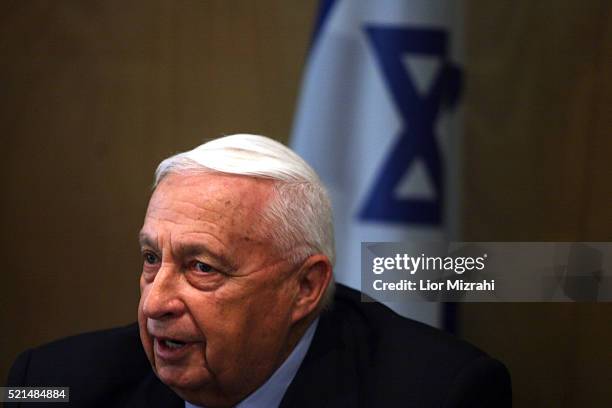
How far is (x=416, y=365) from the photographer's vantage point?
1.66 m

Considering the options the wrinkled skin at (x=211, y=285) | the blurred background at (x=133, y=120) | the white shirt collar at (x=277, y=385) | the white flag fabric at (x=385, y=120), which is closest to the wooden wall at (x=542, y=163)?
the blurred background at (x=133, y=120)

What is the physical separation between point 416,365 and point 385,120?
0.90 meters

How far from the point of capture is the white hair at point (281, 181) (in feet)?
5.20

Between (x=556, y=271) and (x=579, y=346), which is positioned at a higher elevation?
(x=556, y=271)

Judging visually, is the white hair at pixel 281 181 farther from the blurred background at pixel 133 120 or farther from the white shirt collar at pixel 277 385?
the blurred background at pixel 133 120

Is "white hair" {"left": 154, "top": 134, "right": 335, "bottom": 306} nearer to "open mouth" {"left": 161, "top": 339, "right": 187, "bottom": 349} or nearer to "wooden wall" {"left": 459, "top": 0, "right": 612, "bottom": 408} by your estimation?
"open mouth" {"left": 161, "top": 339, "right": 187, "bottom": 349}

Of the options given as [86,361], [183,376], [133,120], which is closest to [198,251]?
[183,376]

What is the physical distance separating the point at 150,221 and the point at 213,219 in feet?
0.52

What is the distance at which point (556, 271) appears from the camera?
2.12 meters

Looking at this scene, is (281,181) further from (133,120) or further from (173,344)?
(133,120)

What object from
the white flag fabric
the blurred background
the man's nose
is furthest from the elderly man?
the blurred background

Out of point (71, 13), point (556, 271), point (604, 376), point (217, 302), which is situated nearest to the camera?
point (217, 302)

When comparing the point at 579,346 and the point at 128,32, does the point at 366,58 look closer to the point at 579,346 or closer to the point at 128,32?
the point at 128,32

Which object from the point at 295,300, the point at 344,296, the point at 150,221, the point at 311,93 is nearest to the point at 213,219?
the point at 150,221
